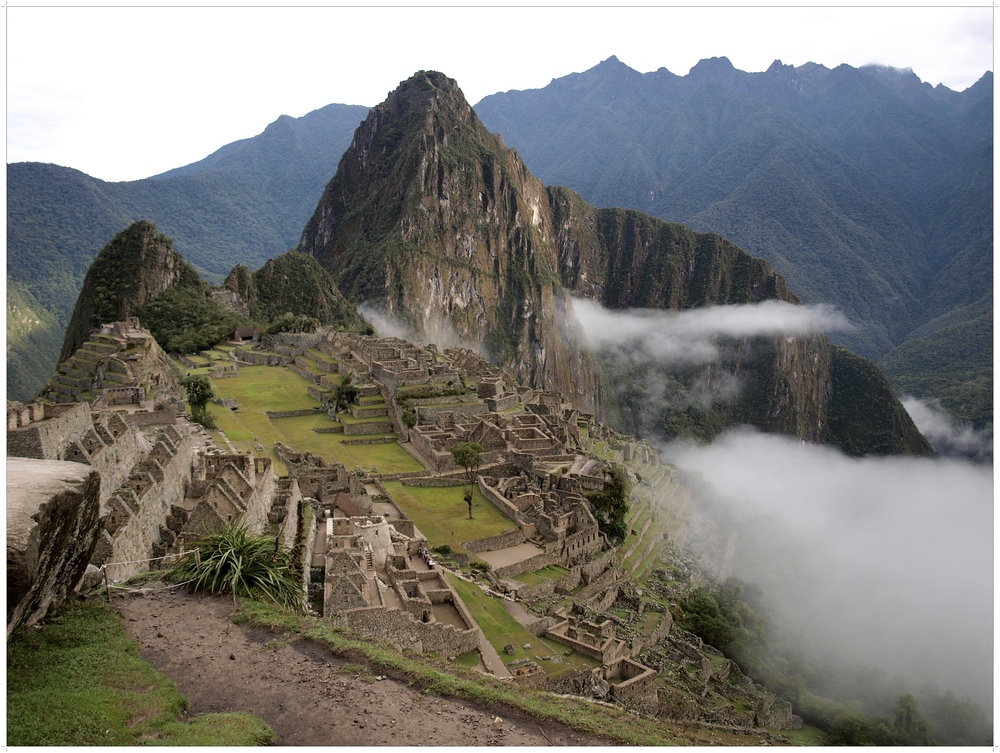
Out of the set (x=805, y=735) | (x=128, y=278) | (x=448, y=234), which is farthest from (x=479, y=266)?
(x=805, y=735)

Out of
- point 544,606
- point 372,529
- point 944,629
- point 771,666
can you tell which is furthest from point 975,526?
point 372,529

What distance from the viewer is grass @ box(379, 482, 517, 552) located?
96.0ft

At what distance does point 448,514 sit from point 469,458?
4400 mm

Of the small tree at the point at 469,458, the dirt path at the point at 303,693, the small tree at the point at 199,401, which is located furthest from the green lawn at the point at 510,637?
the small tree at the point at 199,401

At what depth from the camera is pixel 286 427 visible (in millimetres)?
43125

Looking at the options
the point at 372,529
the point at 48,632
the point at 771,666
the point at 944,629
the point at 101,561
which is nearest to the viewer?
the point at 48,632

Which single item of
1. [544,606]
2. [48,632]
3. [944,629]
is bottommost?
[944,629]

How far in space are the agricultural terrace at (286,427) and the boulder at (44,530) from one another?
1826cm

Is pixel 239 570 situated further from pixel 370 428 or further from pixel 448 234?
pixel 448 234

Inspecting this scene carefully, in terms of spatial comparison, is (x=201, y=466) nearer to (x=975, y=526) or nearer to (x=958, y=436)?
(x=975, y=526)

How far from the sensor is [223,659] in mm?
10383

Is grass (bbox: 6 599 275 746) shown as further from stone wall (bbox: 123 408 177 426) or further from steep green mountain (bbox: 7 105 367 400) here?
steep green mountain (bbox: 7 105 367 400)

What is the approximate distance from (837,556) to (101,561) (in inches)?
2462

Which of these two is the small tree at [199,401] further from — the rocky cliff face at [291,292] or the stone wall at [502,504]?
the rocky cliff face at [291,292]
